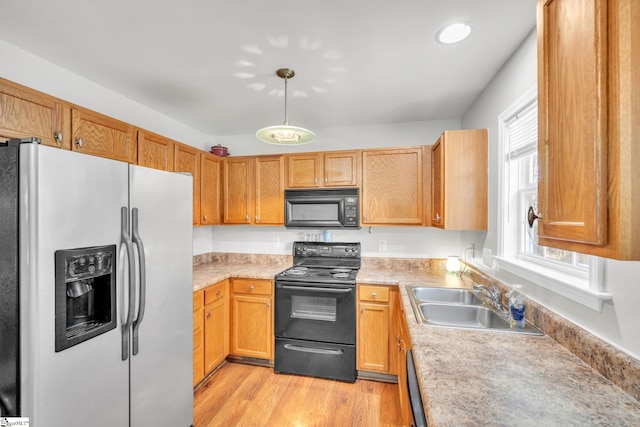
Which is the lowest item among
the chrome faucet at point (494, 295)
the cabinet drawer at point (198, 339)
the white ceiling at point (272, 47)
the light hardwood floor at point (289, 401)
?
the light hardwood floor at point (289, 401)

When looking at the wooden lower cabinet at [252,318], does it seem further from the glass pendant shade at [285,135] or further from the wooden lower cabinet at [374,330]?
the glass pendant shade at [285,135]

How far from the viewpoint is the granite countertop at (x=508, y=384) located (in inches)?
30.7

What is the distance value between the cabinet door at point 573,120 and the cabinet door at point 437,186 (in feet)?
4.54

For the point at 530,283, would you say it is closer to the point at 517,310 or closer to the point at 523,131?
the point at 517,310

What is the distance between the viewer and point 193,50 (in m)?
1.69

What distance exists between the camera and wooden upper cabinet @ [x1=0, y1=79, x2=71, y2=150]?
1.38 m

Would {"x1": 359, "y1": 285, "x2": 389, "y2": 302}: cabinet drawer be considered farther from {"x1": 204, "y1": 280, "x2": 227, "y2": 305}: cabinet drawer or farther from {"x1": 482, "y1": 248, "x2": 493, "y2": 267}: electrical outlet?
{"x1": 204, "y1": 280, "x2": 227, "y2": 305}: cabinet drawer

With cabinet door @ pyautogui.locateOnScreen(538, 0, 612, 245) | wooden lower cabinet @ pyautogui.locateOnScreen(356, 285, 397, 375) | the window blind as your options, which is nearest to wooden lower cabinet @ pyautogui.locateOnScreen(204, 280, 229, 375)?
wooden lower cabinet @ pyautogui.locateOnScreen(356, 285, 397, 375)

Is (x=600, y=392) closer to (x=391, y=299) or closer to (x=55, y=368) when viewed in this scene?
(x=391, y=299)

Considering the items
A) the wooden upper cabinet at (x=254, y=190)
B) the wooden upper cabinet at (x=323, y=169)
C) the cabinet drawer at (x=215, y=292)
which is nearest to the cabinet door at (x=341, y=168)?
the wooden upper cabinet at (x=323, y=169)

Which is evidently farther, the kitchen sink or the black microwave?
the black microwave

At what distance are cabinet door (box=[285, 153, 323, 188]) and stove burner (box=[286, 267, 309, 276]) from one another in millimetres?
856

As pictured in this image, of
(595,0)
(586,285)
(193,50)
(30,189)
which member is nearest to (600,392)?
(586,285)

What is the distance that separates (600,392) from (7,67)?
3117 mm
